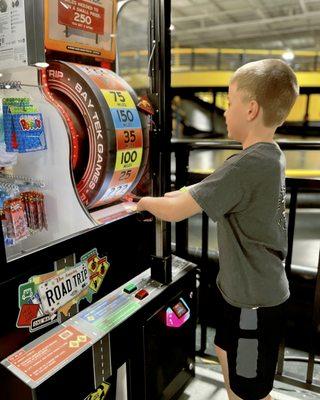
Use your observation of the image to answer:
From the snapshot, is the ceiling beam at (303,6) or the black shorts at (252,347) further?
the ceiling beam at (303,6)

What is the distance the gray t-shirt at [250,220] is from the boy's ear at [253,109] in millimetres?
91

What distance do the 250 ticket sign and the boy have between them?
565 mm

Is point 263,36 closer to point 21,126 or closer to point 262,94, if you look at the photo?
point 262,94

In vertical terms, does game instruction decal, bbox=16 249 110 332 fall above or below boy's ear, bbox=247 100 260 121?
below

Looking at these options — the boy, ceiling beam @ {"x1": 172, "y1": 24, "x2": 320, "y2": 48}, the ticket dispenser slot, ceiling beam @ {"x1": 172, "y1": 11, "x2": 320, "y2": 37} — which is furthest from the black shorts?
ceiling beam @ {"x1": 172, "y1": 24, "x2": 320, "y2": 48}

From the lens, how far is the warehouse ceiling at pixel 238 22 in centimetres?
955

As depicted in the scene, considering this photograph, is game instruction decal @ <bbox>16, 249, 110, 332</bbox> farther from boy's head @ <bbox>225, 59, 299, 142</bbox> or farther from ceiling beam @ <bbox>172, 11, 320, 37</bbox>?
ceiling beam @ <bbox>172, 11, 320, 37</bbox>

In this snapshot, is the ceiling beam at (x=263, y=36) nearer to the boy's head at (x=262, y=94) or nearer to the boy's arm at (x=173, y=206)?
the boy's head at (x=262, y=94)

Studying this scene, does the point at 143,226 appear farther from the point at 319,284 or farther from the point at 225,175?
the point at 319,284

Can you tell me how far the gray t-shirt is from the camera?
1182mm

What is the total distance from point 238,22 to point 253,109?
11863mm

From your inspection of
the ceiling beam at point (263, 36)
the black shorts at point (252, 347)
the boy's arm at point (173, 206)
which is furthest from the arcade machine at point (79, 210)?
the ceiling beam at point (263, 36)

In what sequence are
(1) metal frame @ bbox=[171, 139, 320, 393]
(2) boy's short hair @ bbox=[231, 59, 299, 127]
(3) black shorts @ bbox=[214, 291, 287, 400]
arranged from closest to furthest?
(2) boy's short hair @ bbox=[231, 59, 299, 127], (3) black shorts @ bbox=[214, 291, 287, 400], (1) metal frame @ bbox=[171, 139, 320, 393]

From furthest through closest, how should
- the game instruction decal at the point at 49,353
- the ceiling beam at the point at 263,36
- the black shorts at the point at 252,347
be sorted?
the ceiling beam at the point at 263,36 < the black shorts at the point at 252,347 < the game instruction decal at the point at 49,353
